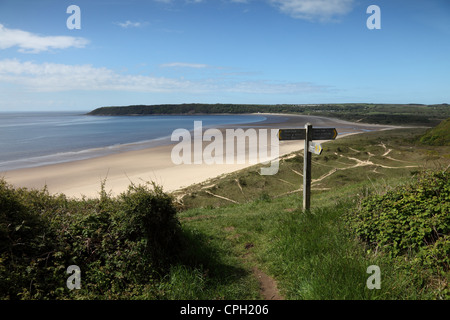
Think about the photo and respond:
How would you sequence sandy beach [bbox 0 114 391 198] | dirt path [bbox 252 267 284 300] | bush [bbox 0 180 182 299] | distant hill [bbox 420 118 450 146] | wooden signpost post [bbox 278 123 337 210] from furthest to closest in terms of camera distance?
distant hill [bbox 420 118 450 146] < sandy beach [bbox 0 114 391 198] < wooden signpost post [bbox 278 123 337 210] < dirt path [bbox 252 267 284 300] < bush [bbox 0 180 182 299]

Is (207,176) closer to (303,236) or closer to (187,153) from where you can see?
(187,153)

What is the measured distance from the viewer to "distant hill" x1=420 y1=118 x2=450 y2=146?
19641 mm

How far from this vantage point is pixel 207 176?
19109mm

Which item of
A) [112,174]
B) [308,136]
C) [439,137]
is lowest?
[112,174]

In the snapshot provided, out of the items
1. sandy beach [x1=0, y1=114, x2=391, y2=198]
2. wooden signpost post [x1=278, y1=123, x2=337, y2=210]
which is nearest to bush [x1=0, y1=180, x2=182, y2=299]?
wooden signpost post [x1=278, y1=123, x2=337, y2=210]

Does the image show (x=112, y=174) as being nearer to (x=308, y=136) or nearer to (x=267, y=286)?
(x=308, y=136)

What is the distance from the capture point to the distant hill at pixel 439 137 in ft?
64.4

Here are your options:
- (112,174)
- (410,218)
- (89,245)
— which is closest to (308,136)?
(410,218)

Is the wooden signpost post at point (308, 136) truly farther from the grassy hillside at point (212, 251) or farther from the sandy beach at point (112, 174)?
the sandy beach at point (112, 174)

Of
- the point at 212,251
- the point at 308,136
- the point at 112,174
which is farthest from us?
the point at 112,174

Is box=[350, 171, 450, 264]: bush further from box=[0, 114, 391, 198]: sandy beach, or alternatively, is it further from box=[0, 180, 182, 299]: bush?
box=[0, 114, 391, 198]: sandy beach

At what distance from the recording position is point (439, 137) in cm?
2041

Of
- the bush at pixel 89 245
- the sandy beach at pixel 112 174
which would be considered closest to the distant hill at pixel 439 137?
the sandy beach at pixel 112 174
